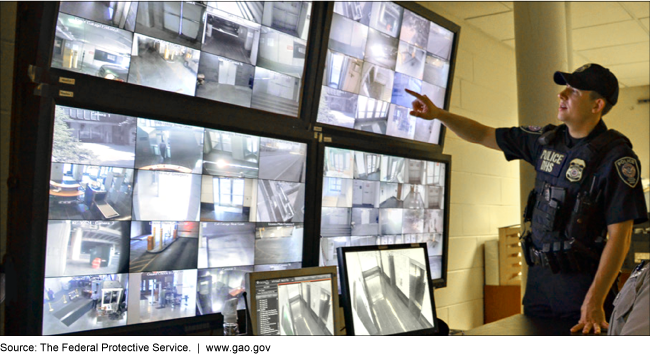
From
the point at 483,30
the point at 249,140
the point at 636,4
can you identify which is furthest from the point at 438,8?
the point at 249,140

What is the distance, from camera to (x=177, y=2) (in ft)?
5.44

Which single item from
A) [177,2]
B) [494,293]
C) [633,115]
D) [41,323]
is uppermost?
[633,115]

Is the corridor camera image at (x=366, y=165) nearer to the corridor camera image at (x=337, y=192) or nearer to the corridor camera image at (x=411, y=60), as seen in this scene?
the corridor camera image at (x=337, y=192)

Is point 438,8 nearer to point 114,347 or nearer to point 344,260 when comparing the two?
point 344,260

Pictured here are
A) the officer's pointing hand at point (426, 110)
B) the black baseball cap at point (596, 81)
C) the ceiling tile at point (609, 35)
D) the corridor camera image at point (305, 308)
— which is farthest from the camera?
the ceiling tile at point (609, 35)

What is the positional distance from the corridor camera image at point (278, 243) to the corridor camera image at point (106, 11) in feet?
2.73

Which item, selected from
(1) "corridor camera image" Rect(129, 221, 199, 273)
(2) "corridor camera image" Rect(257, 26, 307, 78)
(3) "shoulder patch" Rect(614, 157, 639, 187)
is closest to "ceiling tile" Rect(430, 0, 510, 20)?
(2) "corridor camera image" Rect(257, 26, 307, 78)

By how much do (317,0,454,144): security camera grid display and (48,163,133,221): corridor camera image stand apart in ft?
2.88

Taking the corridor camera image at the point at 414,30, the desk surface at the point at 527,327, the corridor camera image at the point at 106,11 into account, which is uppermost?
the corridor camera image at the point at 414,30

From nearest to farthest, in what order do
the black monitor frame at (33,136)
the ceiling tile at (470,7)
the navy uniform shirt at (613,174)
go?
1. the black monitor frame at (33,136)
2. the navy uniform shirt at (613,174)
3. the ceiling tile at (470,7)

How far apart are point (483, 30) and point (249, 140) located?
112 inches

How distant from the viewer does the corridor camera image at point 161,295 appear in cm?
158

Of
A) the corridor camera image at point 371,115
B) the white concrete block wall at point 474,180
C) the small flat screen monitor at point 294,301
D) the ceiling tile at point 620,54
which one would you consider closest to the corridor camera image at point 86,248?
the small flat screen monitor at point 294,301

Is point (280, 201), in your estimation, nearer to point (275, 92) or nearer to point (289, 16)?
point (275, 92)
